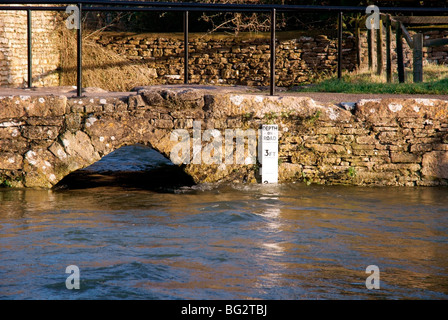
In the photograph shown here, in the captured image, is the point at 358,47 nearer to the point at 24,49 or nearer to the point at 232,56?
the point at 232,56

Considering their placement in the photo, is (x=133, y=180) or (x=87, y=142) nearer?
(x=87, y=142)

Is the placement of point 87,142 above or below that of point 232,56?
below

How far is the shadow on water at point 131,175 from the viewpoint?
761 cm

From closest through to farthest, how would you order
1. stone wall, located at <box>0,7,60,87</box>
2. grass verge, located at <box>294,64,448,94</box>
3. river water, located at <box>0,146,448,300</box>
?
river water, located at <box>0,146,448,300</box>, grass verge, located at <box>294,64,448,94</box>, stone wall, located at <box>0,7,60,87</box>

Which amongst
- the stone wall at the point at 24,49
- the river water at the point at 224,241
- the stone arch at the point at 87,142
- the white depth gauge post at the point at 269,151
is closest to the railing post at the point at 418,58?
the river water at the point at 224,241

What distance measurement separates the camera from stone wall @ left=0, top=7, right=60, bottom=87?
11.9 meters

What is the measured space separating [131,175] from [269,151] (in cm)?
211

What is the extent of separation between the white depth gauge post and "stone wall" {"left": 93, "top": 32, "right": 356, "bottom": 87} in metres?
6.76

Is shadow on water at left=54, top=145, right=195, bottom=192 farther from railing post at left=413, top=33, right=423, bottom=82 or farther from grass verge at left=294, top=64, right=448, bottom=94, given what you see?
railing post at left=413, top=33, right=423, bottom=82

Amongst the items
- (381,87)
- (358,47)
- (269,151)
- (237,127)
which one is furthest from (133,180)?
(358,47)

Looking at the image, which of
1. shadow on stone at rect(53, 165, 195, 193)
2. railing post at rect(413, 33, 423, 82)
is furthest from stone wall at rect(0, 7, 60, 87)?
railing post at rect(413, 33, 423, 82)

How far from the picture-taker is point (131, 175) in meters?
8.35

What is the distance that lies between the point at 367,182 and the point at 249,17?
8.30 metres

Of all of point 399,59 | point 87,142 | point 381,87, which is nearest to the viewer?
point 87,142
